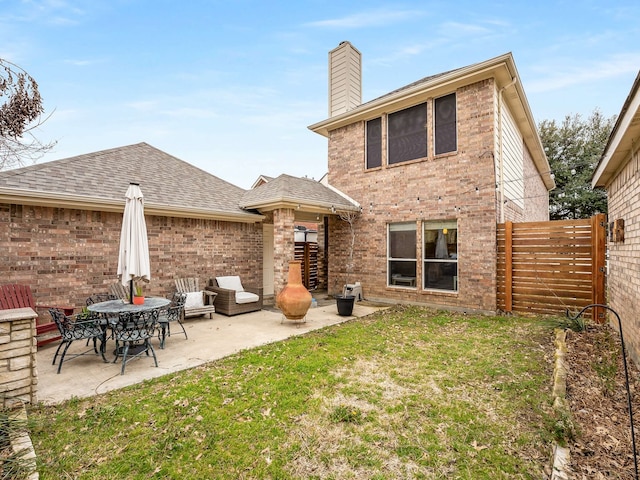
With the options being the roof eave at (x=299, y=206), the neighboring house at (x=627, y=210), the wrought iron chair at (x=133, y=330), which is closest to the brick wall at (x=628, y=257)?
the neighboring house at (x=627, y=210)

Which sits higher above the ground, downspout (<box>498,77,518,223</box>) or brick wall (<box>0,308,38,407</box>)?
downspout (<box>498,77,518,223</box>)

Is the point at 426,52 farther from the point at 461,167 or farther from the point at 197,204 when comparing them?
the point at 197,204

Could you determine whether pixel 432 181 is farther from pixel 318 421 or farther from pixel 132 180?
pixel 132 180

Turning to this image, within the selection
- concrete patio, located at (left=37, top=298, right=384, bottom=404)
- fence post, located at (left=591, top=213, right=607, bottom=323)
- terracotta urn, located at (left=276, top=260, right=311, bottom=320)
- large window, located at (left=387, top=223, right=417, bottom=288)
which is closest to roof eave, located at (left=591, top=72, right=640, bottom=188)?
fence post, located at (left=591, top=213, right=607, bottom=323)

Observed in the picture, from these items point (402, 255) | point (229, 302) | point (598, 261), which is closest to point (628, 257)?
point (598, 261)

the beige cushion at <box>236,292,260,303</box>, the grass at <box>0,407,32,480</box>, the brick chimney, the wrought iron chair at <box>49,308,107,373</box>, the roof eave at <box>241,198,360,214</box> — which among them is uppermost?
the brick chimney

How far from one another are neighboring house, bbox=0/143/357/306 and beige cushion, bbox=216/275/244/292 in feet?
1.74

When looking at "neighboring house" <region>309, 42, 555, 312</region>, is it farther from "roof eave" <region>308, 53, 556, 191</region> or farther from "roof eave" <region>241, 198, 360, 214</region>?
"roof eave" <region>241, 198, 360, 214</region>

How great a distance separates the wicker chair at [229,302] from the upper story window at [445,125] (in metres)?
6.78

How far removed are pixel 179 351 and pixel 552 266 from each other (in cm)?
855

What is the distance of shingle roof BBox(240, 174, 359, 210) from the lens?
884cm

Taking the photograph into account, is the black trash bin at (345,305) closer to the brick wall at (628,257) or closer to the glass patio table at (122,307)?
the glass patio table at (122,307)

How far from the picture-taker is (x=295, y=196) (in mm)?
8945

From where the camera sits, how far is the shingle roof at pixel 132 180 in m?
6.67
